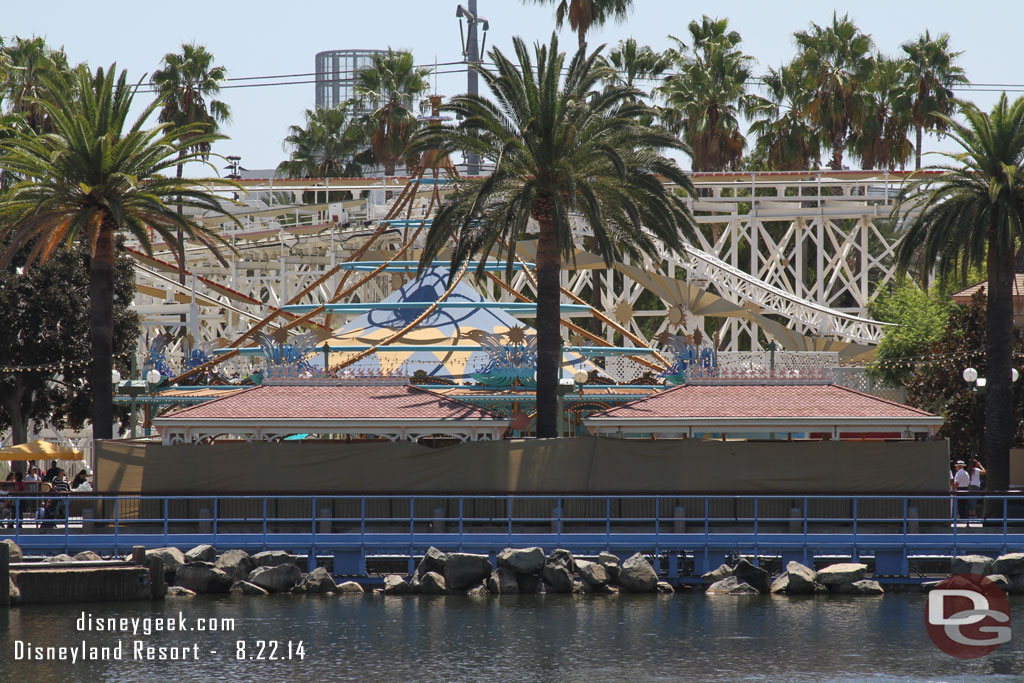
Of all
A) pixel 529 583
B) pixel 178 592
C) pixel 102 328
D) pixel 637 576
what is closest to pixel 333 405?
pixel 178 592

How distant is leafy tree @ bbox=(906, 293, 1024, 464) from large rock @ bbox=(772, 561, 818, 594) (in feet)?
39.7

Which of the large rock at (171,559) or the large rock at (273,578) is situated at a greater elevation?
the large rock at (171,559)

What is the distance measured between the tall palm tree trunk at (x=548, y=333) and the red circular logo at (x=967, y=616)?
8535 mm

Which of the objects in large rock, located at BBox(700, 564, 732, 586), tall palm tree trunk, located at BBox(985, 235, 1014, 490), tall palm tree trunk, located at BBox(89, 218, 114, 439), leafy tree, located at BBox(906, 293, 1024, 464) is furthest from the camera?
leafy tree, located at BBox(906, 293, 1024, 464)

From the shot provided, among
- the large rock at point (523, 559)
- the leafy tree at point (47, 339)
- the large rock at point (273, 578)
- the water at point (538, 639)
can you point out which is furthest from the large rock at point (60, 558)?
the leafy tree at point (47, 339)

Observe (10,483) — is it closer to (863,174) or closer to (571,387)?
(571,387)

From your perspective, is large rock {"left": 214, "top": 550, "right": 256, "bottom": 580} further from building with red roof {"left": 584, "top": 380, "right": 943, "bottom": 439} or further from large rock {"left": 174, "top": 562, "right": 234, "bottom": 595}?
building with red roof {"left": 584, "top": 380, "right": 943, "bottom": 439}

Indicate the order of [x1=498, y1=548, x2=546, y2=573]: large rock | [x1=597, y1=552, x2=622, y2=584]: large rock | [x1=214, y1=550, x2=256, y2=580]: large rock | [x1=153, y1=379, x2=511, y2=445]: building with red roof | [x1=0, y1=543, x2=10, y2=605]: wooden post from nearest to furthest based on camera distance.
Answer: [x1=0, y1=543, x2=10, y2=605]: wooden post < [x1=498, y1=548, x2=546, y2=573]: large rock < [x1=214, y1=550, x2=256, y2=580]: large rock < [x1=597, y1=552, x2=622, y2=584]: large rock < [x1=153, y1=379, x2=511, y2=445]: building with red roof

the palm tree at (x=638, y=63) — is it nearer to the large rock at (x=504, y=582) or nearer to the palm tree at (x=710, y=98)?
the palm tree at (x=710, y=98)

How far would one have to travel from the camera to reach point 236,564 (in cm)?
2656

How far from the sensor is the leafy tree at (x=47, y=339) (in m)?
42.9

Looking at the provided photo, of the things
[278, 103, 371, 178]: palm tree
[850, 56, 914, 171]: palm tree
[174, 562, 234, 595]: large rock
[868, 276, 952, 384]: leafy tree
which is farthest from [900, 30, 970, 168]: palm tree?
[174, 562, 234, 595]: large rock

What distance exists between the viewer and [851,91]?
200 feet

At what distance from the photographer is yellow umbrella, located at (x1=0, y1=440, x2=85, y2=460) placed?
117 ft
